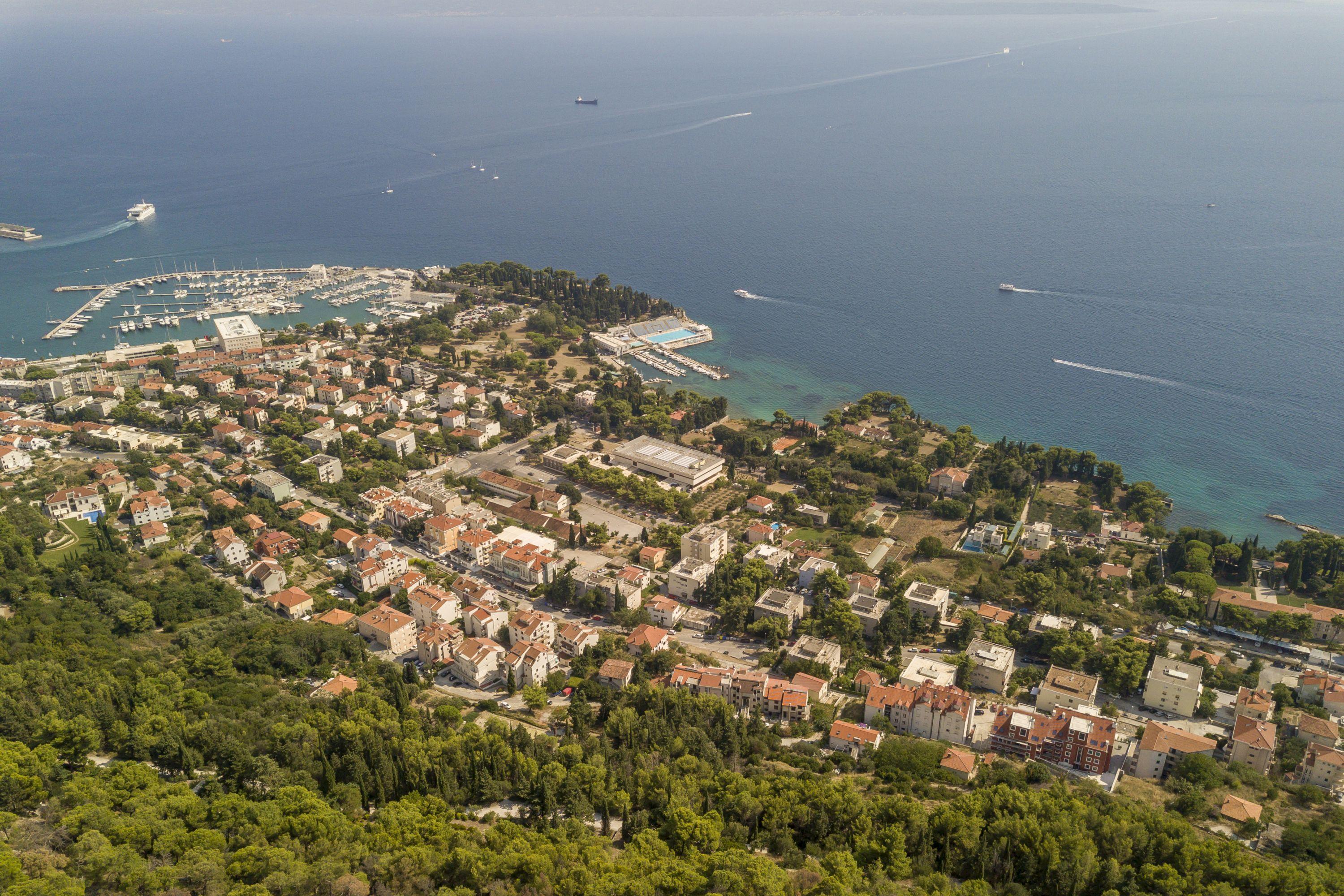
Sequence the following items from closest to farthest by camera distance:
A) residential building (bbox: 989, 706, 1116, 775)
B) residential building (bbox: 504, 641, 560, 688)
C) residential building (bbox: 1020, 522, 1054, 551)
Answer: residential building (bbox: 989, 706, 1116, 775) → residential building (bbox: 504, 641, 560, 688) → residential building (bbox: 1020, 522, 1054, 551)

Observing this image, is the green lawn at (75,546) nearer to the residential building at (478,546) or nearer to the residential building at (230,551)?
the residential building at (230,551)

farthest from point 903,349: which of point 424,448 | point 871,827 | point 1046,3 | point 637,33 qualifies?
point 1046,3

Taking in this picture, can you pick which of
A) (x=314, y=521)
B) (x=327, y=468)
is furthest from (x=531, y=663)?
(x=327, y=468)

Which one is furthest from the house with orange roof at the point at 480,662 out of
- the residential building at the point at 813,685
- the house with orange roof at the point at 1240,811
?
the house with orange roof at the point at 1240,811

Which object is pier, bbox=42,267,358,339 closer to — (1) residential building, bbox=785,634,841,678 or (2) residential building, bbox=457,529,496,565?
(2) residential building, bbox=457,529,496,565

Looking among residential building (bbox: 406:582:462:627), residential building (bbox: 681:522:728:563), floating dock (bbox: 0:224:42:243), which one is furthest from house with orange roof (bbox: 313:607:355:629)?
floating dock (bbox: 0:224:42:243)

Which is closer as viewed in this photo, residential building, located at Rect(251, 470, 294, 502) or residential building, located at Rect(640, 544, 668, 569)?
residential building, located at Rect(640, 544, 668, 569)

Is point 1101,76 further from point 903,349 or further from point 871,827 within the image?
point 871,827
